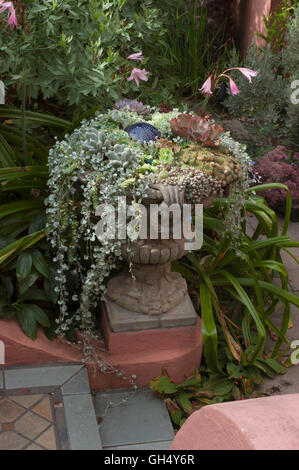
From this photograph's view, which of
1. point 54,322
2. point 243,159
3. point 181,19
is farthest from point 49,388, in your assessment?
point 181,19

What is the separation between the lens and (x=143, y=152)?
2.67m

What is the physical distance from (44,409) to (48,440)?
0.18 metres

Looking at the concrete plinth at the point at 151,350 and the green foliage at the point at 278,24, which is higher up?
the green foliage at the point at 278,24

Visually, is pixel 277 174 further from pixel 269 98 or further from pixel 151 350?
pixel 151 350

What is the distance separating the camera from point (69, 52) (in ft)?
11.0

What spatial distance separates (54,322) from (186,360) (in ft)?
2.17

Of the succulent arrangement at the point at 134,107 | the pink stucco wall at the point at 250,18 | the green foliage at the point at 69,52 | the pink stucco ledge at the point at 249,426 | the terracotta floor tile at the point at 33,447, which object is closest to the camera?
the pink stucco ledge at the point at 249,426

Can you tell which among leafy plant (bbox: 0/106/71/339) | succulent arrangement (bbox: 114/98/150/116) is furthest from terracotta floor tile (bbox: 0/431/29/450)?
succulent arrangement (bbox: 114/98/150/116)

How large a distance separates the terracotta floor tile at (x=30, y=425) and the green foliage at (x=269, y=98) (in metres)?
3.07

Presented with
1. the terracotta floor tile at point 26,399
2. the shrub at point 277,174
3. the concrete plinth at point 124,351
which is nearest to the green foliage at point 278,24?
the shrub at point 277,174

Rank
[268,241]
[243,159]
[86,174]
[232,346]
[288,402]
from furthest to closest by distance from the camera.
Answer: [268,241], [232,346], [243,159], [86,174], [288,402]

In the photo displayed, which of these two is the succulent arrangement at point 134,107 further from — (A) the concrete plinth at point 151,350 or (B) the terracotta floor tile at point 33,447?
(B) the terracotta floor tile at point 33,447

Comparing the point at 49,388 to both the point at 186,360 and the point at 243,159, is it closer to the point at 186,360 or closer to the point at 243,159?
the point at 186,360

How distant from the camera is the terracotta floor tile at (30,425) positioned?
233 cm
